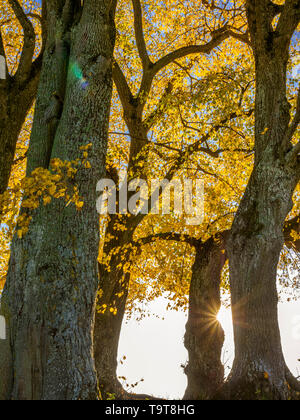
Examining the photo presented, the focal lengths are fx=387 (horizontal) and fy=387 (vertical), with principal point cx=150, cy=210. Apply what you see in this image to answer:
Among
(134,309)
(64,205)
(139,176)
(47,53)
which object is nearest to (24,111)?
(47,53)

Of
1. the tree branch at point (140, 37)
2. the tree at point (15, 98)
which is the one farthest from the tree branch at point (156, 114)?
the tree at point (15, 98)

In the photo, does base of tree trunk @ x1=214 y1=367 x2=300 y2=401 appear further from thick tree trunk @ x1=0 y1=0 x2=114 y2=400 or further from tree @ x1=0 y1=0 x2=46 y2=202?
tree @ x1=0 y1=0 x2=46 y2=202

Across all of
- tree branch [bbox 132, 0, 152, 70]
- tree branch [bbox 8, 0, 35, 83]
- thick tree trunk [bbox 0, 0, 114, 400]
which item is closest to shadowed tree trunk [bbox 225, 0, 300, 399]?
thick tree trunk [bbox 0, 0, 114, 400]

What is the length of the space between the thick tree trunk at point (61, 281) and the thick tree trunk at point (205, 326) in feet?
21.6

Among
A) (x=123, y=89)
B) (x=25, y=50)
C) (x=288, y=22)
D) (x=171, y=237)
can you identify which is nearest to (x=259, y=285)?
(x=171, y=237)

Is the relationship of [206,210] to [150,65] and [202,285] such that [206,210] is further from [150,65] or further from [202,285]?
[150,65]

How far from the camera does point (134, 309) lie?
731 inches

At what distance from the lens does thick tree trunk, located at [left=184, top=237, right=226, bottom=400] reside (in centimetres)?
1111

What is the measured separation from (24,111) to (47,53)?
2.56m

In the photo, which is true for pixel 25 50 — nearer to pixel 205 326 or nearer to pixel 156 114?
pixel 156 114

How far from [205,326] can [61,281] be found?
7326mm

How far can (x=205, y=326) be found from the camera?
11.5 m

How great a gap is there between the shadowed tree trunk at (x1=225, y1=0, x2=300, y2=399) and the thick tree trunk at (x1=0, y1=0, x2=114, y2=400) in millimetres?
3134

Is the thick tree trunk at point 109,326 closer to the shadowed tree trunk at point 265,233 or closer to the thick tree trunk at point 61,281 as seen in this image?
the shadowed tree trunk at point 265,233
